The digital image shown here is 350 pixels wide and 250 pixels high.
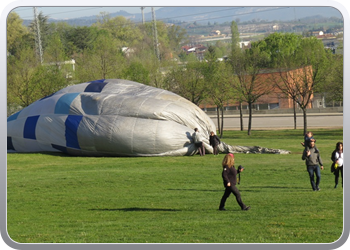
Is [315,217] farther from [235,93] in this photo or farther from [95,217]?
[235,93]

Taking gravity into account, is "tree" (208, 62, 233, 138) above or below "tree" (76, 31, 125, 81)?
below

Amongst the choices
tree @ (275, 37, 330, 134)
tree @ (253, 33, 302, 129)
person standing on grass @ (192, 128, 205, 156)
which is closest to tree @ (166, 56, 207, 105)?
tree @ (253, 33, 302, 129)

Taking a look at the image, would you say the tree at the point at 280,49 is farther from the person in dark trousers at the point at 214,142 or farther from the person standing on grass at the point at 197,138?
the person standing on grass at the point at 197,138

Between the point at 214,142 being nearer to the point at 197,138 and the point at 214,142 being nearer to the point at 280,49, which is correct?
the point at 197,138

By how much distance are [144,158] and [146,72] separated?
26.3 m

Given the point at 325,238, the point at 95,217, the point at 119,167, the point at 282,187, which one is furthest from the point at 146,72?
the point at 325,238

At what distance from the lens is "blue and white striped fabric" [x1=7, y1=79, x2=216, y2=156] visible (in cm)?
2744

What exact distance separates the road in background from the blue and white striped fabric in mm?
24493

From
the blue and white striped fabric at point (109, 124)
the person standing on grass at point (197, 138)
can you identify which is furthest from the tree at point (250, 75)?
the person standing on grass at point (197, 138)

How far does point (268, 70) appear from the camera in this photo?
4853cm

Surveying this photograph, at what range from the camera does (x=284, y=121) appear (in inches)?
2384

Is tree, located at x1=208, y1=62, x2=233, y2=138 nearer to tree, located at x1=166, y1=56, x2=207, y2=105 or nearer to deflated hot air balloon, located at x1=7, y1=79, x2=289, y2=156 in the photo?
tree, located at x1=166, y1=56, x2=207, y2=105

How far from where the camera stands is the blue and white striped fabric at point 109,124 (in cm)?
2744

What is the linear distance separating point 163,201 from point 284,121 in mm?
45251
